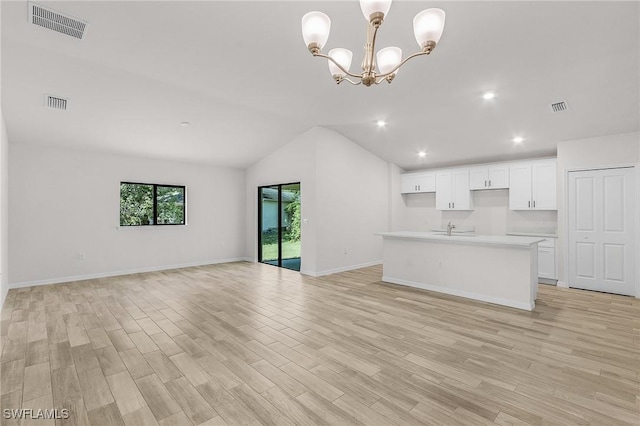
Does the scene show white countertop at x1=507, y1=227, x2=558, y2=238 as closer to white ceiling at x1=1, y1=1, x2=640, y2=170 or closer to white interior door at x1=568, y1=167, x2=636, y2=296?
white interior door at x1=568, y1=167, x2=636, y2=296

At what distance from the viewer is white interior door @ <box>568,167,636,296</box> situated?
183 inches

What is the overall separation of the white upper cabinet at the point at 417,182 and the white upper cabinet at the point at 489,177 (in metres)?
0.89

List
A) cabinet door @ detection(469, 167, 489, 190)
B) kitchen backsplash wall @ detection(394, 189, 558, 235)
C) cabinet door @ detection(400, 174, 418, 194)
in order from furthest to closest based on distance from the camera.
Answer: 1. cabinet door @ detection(400, 174, 418, 194)
2. cabinet door @ detection(469, 167, 489, 190)
3. kitchen backsplash wall @ detection(394, 189, 558, 235)

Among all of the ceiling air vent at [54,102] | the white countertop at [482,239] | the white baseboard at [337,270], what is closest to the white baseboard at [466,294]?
the white countertop at [482,239]

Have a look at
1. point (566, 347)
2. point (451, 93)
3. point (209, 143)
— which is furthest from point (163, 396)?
point (209, 143)

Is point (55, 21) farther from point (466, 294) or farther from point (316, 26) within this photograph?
point (466, 294)

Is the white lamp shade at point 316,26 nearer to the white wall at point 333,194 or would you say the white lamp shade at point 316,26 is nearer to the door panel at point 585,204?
the white wall at point 333,194

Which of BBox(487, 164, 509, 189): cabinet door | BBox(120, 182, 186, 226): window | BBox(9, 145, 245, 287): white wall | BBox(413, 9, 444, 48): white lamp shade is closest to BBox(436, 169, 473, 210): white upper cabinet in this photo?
BBox(487, 164, 509, 189): cabinet door

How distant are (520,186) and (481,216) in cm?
106

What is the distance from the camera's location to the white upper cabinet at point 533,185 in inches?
215

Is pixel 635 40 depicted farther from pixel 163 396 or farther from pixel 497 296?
pixel 163 396

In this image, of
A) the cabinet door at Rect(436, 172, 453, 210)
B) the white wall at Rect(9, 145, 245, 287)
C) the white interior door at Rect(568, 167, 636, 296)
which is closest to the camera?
the white interior door at Rect(568, 167, 636, 296)

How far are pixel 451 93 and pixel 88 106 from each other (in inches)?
200

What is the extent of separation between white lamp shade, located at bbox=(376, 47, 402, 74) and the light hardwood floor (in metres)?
2.53
